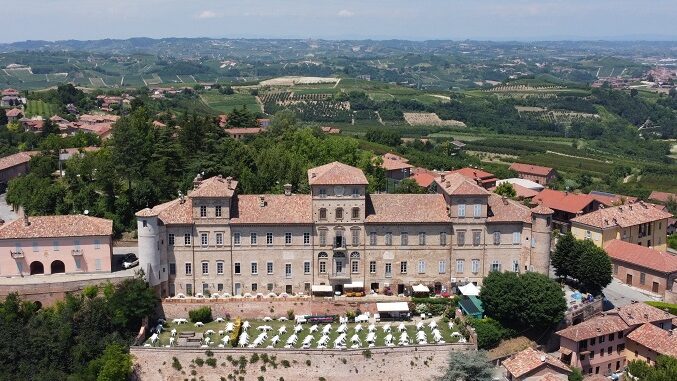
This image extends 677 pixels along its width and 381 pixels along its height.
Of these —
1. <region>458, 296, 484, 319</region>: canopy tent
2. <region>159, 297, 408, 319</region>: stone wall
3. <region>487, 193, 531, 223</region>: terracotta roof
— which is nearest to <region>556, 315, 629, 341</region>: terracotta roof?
<region>458, 296, 484, 319</region>: canopy tent

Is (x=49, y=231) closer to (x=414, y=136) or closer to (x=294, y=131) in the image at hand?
(x=294, y=131)

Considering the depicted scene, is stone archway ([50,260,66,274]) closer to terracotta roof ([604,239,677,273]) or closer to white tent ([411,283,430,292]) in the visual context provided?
white tent ([411,283,430,292])

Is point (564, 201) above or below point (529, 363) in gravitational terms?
above

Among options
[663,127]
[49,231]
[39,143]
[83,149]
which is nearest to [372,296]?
[49,231]

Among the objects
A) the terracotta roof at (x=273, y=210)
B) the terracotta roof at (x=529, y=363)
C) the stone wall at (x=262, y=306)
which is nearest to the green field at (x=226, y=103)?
the terracotta roof at (x=273, y=210)

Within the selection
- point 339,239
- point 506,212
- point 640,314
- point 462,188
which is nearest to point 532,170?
point 506,212

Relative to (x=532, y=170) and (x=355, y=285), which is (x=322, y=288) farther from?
(x=532, y=170)
